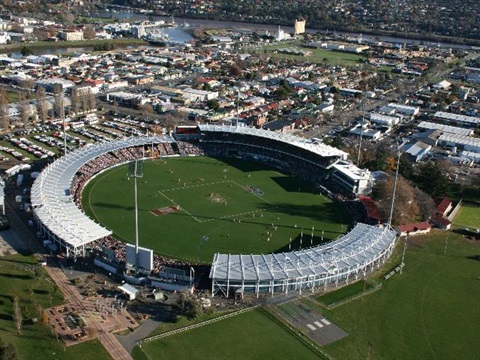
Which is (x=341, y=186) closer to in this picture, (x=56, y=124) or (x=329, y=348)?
(x=329, y=348)

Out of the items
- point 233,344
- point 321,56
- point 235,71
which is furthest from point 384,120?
point 321,56

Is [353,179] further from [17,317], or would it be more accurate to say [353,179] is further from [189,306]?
[17,317]

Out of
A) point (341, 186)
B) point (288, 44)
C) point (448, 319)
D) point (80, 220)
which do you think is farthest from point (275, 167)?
point (288, 44)

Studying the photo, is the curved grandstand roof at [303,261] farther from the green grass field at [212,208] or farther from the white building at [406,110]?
the white building at [406,110]

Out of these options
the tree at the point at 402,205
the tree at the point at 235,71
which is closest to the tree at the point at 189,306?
the tree at the point at 402,205

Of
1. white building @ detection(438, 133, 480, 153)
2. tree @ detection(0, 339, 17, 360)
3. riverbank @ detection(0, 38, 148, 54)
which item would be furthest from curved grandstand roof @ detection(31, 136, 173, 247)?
riverbank @ detection(0, 38, 148, 54)
